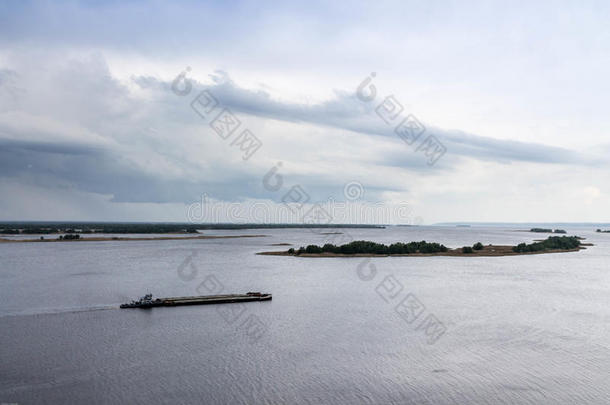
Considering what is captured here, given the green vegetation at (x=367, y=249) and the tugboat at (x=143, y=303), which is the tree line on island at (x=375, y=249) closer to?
the green vegetation at (x=367, y=249)

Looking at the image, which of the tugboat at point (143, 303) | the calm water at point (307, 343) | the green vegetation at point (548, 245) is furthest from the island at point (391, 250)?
the tugboat at point (143, 303)

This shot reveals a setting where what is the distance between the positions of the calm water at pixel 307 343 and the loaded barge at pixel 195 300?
0.93m

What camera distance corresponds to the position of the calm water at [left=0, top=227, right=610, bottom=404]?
17156 millimetres

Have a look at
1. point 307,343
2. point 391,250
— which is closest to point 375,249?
point 391,250

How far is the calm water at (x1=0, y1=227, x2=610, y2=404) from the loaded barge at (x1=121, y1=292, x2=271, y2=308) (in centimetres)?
93

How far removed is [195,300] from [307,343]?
13.0 metres

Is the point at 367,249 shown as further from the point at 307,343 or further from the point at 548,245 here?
the point at 307,343

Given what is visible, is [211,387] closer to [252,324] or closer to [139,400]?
[139,400]

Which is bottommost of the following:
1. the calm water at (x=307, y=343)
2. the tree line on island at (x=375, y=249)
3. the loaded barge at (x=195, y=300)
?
the calm water at (x=307, y=343)

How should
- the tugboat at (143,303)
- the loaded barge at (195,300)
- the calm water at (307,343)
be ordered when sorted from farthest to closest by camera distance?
the loaded barge at (195,300), the tugboat at (143,303), the calm water at (307,343)

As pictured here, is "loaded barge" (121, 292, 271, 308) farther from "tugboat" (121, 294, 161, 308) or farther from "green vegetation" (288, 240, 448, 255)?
"green vegetation" (288, 240, 448, 255)

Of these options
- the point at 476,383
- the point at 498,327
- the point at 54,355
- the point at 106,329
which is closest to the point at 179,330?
the point at 106,329

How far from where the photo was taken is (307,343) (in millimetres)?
23078

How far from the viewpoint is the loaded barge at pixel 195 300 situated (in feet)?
103
